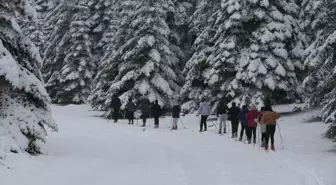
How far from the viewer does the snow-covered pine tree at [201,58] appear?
2561 centimetres

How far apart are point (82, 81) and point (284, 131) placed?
77.3 ft

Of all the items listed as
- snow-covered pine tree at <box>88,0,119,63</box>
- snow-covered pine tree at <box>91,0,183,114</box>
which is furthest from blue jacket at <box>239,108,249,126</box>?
snow-covered pine tree at <box>88,0,119,63</box>

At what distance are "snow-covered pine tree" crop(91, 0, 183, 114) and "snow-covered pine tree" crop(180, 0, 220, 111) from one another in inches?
59.6

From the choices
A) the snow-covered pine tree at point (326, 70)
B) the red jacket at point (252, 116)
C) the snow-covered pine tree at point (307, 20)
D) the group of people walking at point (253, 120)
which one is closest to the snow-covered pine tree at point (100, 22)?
the snow-covered pine tree at point (307, 20)

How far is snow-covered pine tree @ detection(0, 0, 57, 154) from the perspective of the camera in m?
9.88

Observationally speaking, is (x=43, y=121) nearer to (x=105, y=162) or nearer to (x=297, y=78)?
(x=105, y=162)

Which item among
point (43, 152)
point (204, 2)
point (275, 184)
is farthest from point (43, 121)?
point (204, 2)

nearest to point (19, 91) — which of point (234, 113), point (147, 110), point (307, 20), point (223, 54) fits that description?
point (234, 113)

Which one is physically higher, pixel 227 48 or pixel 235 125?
pixel 227 48

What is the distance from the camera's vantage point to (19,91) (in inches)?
428

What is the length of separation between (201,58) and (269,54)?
14.7 feet

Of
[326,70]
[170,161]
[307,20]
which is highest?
[307,20]

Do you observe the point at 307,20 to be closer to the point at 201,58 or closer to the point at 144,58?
the point at 201,58

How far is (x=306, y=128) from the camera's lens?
1898 cm
